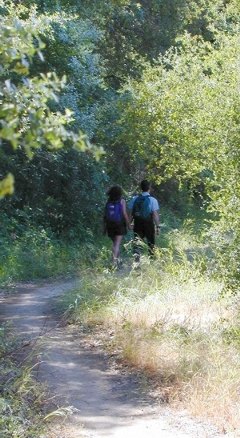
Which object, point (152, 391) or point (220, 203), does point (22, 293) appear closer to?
point (220, 203)

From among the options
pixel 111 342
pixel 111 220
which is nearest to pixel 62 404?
pixel 111 342

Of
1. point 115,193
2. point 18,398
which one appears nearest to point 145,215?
point 115,193

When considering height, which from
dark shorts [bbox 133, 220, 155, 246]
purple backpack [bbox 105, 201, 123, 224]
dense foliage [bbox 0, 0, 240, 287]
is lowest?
dark shorts [bbox 133, 220, 155, 246]

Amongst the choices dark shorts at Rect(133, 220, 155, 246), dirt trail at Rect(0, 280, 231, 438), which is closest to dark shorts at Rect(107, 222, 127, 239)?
dark shorts at Rect(133, 220, 155, 246)

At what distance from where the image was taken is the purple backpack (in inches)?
524

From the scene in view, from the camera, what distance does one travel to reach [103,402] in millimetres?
6680

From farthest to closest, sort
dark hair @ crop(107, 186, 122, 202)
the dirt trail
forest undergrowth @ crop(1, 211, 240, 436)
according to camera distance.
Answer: dark hair @ crop(107, 186, 122, 202) < forest undergrowth @ crop(1, 211, 240, 436) < the dirt trail

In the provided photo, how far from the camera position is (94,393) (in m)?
6.91

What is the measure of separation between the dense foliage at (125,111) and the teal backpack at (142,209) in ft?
2.65

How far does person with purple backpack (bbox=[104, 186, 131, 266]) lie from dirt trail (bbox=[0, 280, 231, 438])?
3.90 metres

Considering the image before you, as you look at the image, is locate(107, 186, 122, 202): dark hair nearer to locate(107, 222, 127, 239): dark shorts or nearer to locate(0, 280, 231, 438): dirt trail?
locate(107, 222, 127, 239): dark shorts

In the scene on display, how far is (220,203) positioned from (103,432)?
356 cm

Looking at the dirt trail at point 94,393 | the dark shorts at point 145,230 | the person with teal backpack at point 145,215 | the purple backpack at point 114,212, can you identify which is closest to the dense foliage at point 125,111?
the person with teal backpack at point 145,215

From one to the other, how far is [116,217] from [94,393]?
661 centimetres
